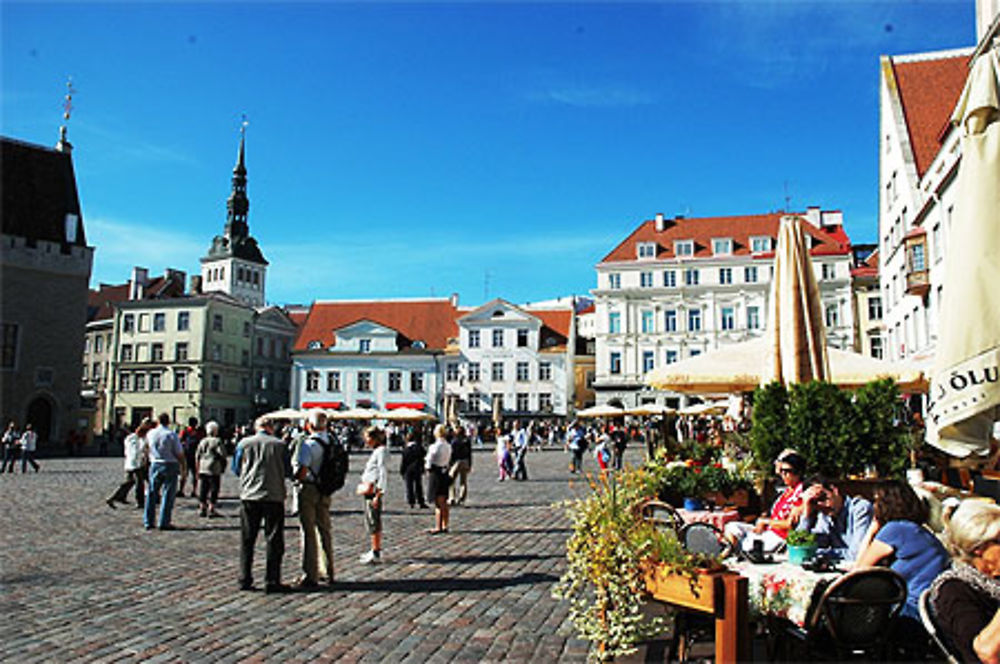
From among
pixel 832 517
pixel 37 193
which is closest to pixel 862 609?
pixel 832 517

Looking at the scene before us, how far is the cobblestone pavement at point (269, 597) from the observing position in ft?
19.5

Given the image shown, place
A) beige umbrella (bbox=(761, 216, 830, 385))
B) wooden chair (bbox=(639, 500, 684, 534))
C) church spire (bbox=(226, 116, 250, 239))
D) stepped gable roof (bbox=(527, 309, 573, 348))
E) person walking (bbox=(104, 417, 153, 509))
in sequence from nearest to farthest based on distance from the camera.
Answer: wooden chair (bbox=(639, 500, 684, 534)) → beige umbrella (bbox=(761, 216, 830, 385)) → person walking (bbox=(104, 417, 153, 509)) → stepped gable roof (bbox=(527, 309, 573, 348)) → church spire (bbox=(226, 116, 250, 239))

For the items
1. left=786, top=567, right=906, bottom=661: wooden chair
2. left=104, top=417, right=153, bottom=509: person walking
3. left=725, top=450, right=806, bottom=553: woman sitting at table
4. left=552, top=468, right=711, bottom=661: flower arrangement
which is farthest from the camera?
left=104, top=417, right=153, bottom=509: person walking

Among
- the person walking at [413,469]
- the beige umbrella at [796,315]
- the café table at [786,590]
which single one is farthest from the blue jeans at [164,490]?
the café table at [786,590]

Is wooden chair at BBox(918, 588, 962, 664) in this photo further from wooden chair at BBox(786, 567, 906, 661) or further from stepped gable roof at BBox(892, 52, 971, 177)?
stepped gable roof at BBox(892, 52, 971, 177)

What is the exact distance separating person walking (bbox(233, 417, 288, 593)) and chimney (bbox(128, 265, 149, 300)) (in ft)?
229

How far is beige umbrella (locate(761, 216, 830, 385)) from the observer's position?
938cm

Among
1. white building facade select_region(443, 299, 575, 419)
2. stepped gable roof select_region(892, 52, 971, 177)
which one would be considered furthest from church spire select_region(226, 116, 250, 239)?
stepped gable roof select_region(892, 52, 971, 177)

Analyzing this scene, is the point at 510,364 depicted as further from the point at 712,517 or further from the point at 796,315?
the point at 712,517

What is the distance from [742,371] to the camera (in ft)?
37.3

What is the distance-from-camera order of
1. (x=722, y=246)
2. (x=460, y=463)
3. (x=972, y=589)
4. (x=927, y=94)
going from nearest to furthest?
1. (x=972, y=589)
2. (x=460, y=463)
3. (x=927, y=94)
4. (x=722, y=246)

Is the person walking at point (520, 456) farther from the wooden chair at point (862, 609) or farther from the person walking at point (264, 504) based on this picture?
the wooden chair at point (862, 609)

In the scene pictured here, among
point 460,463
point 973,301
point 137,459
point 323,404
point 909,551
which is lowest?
point 909,551

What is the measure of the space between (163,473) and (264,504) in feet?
17.9
